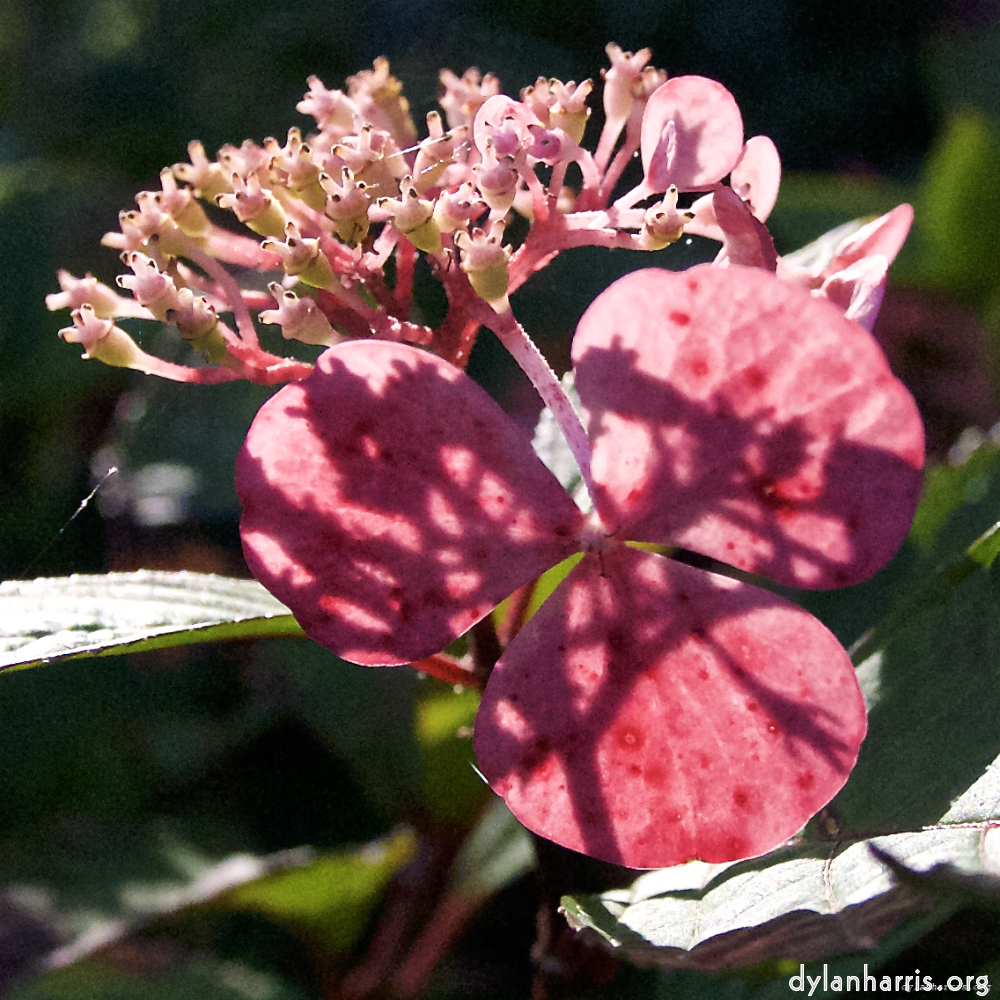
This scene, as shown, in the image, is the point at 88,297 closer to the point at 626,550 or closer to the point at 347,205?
the point at 347,205

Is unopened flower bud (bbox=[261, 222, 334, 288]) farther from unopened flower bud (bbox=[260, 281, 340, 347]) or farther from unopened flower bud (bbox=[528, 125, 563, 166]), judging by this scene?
unopened flower bud (bbox=[528, 125, 563, 166])

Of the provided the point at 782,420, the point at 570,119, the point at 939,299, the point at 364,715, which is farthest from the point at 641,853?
the point at 939,299

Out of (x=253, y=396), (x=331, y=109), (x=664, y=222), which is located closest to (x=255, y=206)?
(x=331, y=109)

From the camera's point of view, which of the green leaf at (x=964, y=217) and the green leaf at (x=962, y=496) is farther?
the green leaf at (x=964, y=217)

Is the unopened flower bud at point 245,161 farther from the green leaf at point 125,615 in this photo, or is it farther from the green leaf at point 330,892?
the green leaf at point 330,892

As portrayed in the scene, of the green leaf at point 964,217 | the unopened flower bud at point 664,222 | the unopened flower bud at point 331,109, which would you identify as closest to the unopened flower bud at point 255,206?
the unopened flower bud at point 331,109

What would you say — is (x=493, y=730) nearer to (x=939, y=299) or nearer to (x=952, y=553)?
(x=952, y=553)

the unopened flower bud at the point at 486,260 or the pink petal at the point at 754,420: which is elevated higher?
the unopened flower bud at the point at 486,260

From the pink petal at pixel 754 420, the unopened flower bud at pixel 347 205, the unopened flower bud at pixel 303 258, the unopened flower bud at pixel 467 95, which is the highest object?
the unopened flower bud at pixel 467 95
